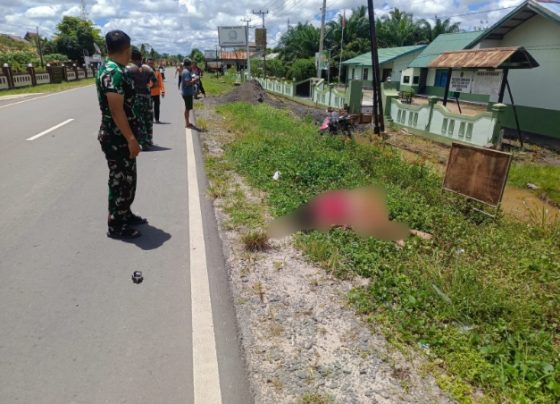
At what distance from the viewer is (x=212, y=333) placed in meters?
2.77

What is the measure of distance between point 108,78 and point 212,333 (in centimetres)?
248

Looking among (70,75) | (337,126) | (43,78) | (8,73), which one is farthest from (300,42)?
(337,126)

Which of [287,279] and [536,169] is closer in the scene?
[287,279]

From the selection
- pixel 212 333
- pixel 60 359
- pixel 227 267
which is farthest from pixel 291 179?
pixel 60 359

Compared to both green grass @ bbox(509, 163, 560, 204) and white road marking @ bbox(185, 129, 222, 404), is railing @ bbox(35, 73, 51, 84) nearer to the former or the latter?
white road marking @ bbox(185, 129, 222, 404)

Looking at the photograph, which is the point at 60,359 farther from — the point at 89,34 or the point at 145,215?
the point at 89,34

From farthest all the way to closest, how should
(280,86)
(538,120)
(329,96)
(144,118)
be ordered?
(280,86), (329,96), (538,120), (144,118)

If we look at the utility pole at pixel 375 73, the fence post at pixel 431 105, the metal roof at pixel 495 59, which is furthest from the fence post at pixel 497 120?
the utility pole at pixel 375 73

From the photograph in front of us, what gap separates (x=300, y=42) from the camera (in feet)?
147

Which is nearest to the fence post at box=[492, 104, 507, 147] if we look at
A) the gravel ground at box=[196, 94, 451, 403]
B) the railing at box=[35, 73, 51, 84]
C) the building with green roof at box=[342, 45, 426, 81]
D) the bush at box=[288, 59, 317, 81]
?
the gravel ground at box=[196, 94, 451, 403]

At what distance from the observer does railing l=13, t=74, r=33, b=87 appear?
27203mm

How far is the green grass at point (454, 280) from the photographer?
2.44 m

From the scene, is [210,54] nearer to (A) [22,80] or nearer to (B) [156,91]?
→ (A) [22,80]

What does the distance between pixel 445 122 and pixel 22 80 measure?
29597 millimetres
